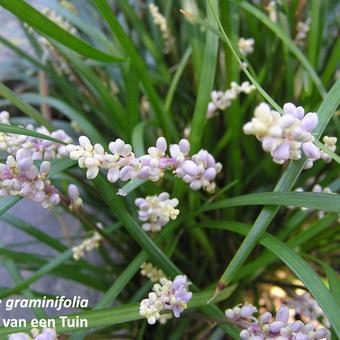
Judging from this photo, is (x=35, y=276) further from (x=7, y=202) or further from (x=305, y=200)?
(x=305, y=200)

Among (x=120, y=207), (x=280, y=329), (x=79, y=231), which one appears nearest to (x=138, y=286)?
(x=79, y=231)

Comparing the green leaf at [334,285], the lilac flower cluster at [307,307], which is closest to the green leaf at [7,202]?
the green leaf at [334,285]

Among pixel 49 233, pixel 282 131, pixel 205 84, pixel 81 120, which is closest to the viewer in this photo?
pixel 282 131

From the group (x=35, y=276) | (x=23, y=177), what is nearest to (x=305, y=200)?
(x=23, y=177)

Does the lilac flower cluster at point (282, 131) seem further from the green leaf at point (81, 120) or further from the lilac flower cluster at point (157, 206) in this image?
the green leaf at point (81, 120)

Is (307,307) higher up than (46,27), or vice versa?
(46,27)

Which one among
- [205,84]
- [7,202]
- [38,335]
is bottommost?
[38,335]
